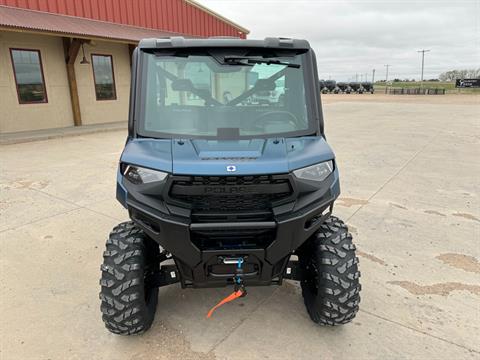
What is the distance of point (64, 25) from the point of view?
40.9 ft

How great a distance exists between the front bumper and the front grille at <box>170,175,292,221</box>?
69mm

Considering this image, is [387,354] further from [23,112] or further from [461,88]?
[461,88]

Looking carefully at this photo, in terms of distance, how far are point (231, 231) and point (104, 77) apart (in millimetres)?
15275

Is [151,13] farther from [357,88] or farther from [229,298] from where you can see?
[357,88]

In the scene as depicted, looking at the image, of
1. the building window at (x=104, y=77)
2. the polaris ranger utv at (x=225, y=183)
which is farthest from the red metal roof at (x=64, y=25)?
the polaris ranger utv at (x=225, y=183)

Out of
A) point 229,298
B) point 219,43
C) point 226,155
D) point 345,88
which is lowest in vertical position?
point 229,298

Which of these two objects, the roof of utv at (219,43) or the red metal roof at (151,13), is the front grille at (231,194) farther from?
the red metal roof at (151,13)

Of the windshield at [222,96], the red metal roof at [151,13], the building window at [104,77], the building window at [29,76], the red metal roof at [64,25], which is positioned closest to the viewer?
the windshield at [222,96]

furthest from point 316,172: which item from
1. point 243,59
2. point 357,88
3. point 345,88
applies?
point 357,88

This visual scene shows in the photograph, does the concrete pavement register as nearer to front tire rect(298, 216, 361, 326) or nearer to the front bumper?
front tire rect(298, 216, 361, 326)

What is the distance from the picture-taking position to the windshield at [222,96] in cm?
264

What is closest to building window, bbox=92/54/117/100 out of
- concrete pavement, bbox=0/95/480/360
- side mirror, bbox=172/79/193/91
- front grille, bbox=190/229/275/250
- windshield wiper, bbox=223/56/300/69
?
concrete pavement, bbox=0/95/480/360

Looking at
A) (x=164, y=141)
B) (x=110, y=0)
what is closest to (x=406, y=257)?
(x=164, y=141)

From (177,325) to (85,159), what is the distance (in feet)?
22.7
